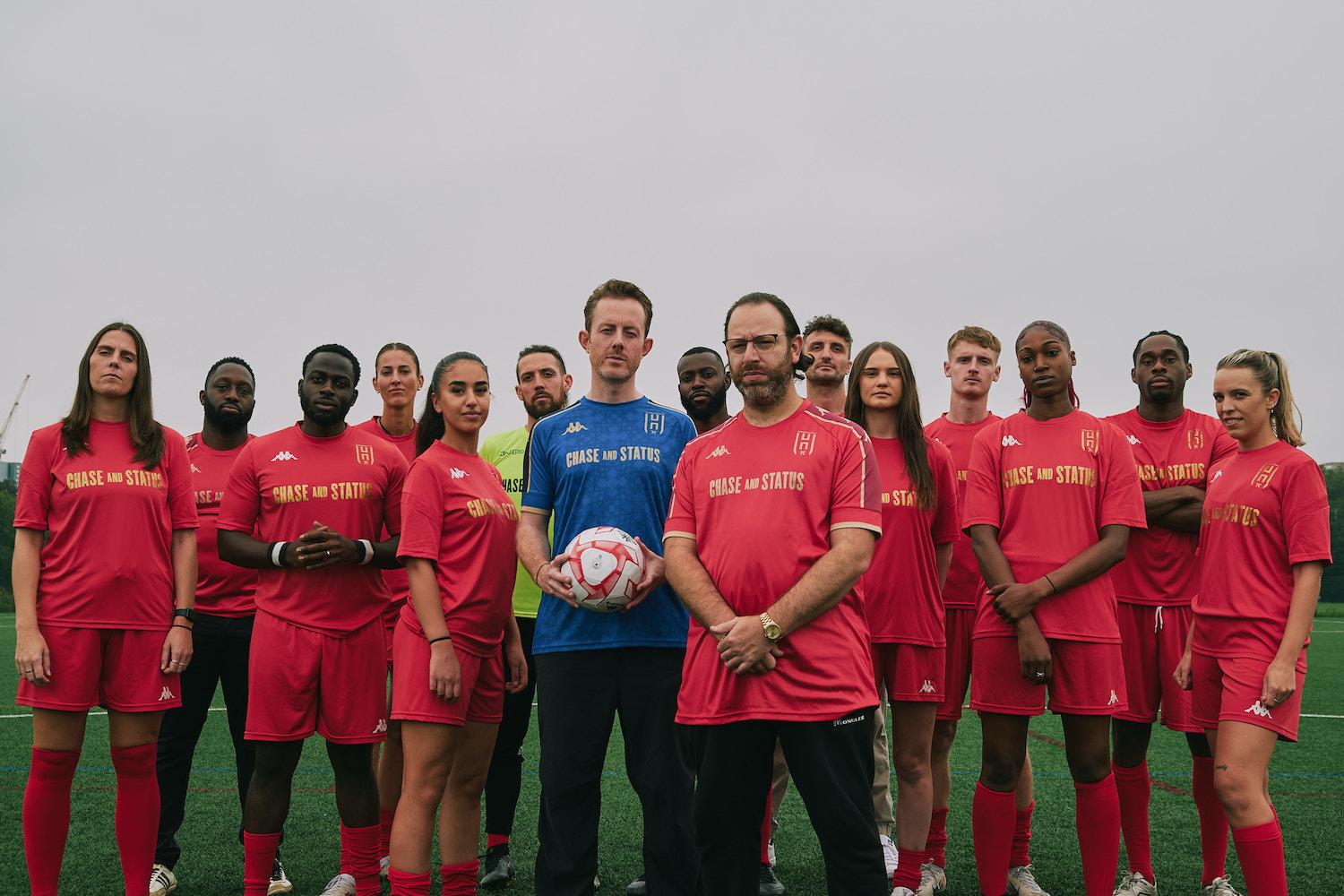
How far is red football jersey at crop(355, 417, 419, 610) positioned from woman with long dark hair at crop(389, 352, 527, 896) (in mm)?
627

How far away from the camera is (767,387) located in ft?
12.0

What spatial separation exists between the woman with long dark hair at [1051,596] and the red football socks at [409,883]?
236 centimetres

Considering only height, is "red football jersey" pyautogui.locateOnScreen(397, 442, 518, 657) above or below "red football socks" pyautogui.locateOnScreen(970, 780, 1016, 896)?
above

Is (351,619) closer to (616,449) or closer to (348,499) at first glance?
(348,499)

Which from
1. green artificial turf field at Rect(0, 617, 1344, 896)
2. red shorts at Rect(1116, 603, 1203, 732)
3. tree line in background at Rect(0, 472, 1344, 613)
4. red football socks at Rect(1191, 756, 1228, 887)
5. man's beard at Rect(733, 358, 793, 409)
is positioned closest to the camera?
man's beard at Rect(733, 358, 793, 409)

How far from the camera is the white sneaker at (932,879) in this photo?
5.12 metres

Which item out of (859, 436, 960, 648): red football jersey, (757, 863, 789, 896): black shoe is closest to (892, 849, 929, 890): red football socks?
(757, 863, 789, 896): black shoe

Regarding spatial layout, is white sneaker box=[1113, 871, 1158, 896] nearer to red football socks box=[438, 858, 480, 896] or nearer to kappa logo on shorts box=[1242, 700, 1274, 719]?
kappa logo on shorts box=[1242, 700, 1274, 719]

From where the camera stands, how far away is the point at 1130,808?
520cm

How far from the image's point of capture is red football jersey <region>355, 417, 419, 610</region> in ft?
18.7

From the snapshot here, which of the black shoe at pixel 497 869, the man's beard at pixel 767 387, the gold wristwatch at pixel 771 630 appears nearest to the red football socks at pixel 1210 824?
the gold wristwatch at pixel 771 630

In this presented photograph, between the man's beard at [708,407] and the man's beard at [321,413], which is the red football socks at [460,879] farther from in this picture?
the man's beard at [708,407]

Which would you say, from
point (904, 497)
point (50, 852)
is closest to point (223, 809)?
point (50, 852)

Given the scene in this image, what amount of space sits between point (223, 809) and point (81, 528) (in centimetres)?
294
